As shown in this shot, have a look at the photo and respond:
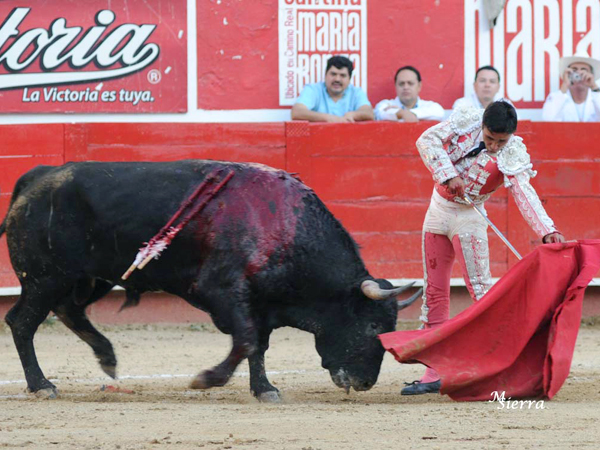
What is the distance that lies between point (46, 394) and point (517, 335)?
2.04 metres

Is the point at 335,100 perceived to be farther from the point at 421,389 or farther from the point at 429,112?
the point at 421,389

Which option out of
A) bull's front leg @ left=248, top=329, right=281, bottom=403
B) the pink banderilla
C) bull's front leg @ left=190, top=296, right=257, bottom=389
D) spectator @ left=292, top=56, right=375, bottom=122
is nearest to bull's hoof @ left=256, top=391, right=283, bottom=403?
bull's front leg @ left=248, top=329, right=281, bottom=403

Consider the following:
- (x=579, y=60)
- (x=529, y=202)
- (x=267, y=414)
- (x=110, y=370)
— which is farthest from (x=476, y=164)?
(x=579, y=60)

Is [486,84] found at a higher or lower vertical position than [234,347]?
higher

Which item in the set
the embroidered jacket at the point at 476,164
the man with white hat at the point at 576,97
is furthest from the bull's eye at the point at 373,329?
the man with white hat at the point at 576,97

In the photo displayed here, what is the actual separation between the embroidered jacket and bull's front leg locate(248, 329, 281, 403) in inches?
41.0

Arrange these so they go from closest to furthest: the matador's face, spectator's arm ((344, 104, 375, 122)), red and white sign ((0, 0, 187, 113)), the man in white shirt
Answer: the matador's face < red and white sign ((0, 0, 187, 113)) < spectator's arm ((344, 104, 375, 122)) < the man in white shirt

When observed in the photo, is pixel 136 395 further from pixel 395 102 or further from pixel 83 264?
pixel 395 102

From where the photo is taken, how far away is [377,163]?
7629 millimetres

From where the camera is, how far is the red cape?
4.58m

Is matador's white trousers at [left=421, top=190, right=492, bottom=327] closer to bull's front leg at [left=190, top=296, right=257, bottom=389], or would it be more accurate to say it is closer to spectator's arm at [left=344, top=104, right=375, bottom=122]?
bull's front leg at [left=190, top=296, right=257, bottom=389]

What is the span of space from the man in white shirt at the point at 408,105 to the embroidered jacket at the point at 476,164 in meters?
2.95

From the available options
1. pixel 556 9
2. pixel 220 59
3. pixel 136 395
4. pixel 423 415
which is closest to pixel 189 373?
pixel 136 395

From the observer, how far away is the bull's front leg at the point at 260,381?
4820mm
